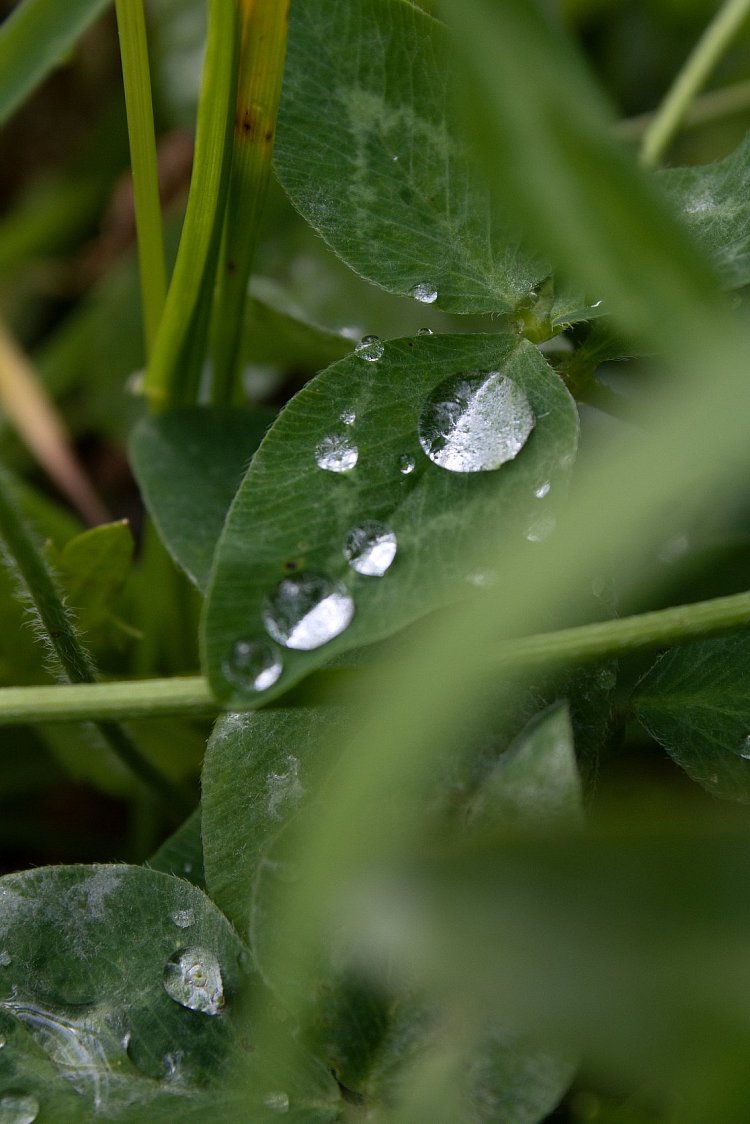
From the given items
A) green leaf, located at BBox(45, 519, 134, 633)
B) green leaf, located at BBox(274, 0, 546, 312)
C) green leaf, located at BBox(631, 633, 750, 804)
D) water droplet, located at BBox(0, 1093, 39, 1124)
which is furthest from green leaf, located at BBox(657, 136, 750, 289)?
water droplet, located at BBox(0, 1093, 39, 1124)

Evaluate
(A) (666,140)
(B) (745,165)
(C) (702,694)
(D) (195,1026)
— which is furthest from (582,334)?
(D) (195,1026)

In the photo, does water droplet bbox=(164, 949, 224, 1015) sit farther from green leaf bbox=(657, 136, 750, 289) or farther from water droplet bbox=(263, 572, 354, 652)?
green leaf bbox=(657, 136, 750, 289)

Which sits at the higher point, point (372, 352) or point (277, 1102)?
point (372, 352)

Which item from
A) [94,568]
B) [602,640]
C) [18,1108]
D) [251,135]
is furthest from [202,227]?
[18,1108]

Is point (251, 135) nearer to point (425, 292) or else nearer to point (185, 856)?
point (425, 292)

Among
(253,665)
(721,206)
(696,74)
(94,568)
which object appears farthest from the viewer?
(696,74)

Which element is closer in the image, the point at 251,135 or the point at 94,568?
the point at 251,135

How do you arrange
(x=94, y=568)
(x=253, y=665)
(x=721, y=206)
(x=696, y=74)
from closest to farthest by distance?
(x=253, y=665) < (x=721, y=206) < (x=94, y=568) < (x=696, y=74)
